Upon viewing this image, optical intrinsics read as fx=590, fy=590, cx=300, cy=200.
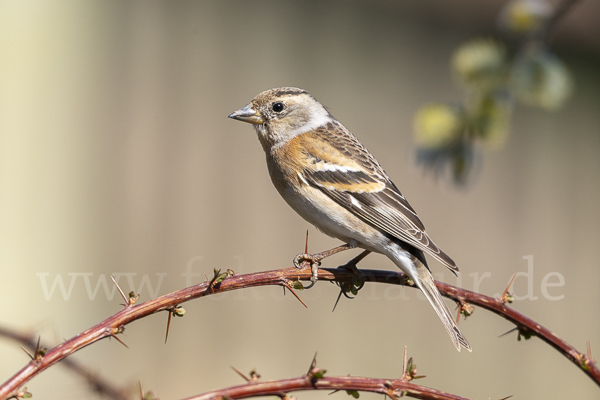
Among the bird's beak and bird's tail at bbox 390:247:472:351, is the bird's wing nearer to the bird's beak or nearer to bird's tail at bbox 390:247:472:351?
bird's tail at bbox 390:247:472:351

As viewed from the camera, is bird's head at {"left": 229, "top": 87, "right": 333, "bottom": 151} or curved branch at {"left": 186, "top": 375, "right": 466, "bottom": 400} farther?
bird's head at {"left": 229, "top": 87, "right": 333, "bottom": 151}

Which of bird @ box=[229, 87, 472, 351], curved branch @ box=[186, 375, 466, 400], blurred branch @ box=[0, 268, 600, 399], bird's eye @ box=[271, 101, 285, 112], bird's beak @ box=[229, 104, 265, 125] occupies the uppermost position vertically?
bird's eye @ box=[271, 101, 285, 112]

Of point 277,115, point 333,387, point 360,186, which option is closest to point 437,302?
point 360,186

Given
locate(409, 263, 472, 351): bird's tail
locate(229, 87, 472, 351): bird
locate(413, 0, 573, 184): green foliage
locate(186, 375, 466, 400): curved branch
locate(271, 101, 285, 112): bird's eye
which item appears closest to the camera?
locate(186, 375, 466, 400): curved branch

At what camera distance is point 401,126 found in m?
7.07

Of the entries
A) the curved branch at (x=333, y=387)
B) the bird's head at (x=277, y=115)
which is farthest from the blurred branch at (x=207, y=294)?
the bird's head at (x=277, y=115)

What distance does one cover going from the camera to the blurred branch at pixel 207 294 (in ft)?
5.66

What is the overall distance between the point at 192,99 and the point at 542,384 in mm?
5774

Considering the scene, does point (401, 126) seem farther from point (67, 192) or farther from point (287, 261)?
point (67, 192)

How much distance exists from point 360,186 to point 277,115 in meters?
0.87

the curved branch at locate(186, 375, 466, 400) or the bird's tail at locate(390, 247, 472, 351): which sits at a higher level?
the bird's tail at locate(390, 247, 472, 351)

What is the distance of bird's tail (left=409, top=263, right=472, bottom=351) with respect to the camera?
3.12 metres

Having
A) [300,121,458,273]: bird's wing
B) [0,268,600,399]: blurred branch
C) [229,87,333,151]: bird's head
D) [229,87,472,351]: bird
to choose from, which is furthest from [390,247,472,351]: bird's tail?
[229,87,333,151]: bird's head

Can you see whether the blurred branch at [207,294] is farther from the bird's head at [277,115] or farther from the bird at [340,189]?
the bird's head at [277,115]
